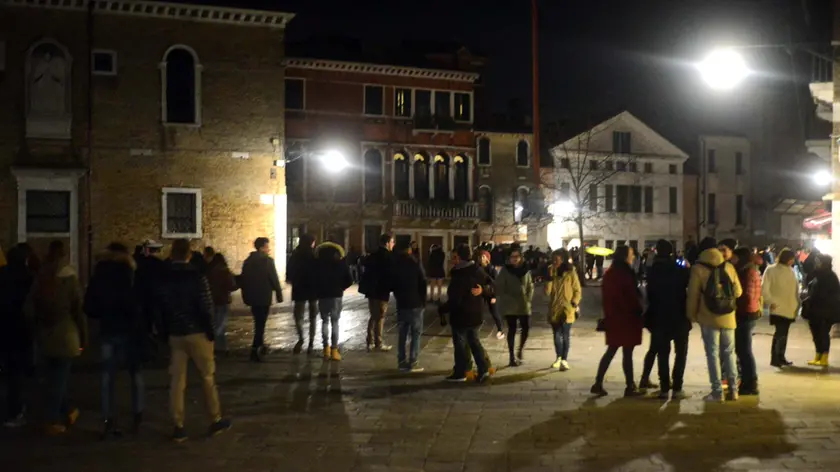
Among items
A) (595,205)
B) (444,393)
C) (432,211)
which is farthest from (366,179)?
(444,393)

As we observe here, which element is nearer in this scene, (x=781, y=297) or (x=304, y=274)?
(x=781, y=297)

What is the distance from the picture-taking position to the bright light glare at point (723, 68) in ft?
42.4

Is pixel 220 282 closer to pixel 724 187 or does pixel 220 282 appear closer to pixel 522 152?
pixel 522 152

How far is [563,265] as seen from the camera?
495 inches

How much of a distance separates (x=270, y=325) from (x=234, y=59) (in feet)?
41.1

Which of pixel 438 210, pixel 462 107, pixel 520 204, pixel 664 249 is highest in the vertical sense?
pixel 462 107

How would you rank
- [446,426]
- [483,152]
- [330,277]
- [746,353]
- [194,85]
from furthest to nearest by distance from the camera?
[483,152] → [194,85] → [330,277] → [746,353] → [446,426]

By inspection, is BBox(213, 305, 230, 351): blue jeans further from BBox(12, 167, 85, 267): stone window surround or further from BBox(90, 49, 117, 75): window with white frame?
BBox(90, 49, 117, 75): window with white frame

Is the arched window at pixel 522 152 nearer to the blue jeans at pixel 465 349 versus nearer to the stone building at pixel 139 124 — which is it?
the stone building at pixel 139 124

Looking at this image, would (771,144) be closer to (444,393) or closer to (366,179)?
(366,179)

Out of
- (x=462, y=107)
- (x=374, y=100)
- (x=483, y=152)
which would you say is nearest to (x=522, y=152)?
(x=483, y=152)

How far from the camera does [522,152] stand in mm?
50344

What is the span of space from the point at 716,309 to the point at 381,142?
34.8 meters

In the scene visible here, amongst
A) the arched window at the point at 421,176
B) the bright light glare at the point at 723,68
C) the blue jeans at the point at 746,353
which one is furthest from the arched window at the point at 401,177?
the blue jeans at the point at 746,353
